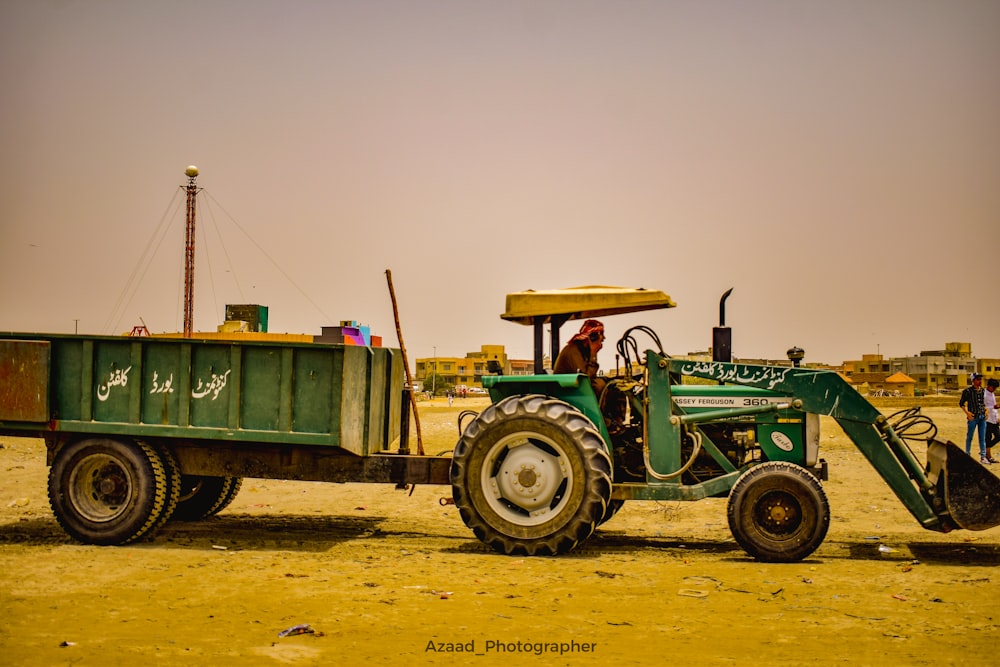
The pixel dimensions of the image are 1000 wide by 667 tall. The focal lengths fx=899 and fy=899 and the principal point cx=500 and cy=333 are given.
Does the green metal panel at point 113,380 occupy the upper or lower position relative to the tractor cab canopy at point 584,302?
lower

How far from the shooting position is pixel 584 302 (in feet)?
28.2

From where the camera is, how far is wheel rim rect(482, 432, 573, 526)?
8234mm

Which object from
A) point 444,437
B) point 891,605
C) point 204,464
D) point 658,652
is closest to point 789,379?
point 891,605

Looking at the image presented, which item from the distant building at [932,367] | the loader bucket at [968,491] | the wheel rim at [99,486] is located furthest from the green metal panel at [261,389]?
the distant building at [932,367]

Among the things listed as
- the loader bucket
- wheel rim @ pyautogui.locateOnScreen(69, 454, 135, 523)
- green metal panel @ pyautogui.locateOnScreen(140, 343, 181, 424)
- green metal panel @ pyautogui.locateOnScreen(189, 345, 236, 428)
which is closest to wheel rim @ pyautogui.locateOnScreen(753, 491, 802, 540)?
the loader bucket

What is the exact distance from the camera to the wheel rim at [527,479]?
8.23 m

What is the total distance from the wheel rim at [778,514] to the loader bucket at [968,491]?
1273 mm

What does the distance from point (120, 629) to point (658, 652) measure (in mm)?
3341

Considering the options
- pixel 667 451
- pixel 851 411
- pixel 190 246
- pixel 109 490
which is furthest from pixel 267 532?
pixel 190 246

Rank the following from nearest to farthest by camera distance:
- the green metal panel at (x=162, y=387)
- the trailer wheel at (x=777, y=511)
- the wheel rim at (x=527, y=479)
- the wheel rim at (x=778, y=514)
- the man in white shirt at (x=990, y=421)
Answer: the trailer wheel at (x=777, y=511) → the wheel rim at (x=778, y=514) → the wheel rim at (x=527, y=479) → the green metal panel at (x=162, y=387) → the man in white shirt at (x=990, y=421)

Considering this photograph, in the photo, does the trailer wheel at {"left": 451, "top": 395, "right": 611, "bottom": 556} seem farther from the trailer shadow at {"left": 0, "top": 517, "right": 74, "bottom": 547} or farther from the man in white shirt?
the man in white shirt

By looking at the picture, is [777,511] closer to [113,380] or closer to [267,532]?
[267,532]

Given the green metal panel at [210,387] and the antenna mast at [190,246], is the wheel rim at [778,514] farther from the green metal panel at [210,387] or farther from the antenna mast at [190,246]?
the antenna mast at [190,246]

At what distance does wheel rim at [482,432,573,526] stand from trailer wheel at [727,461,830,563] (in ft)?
5.07
